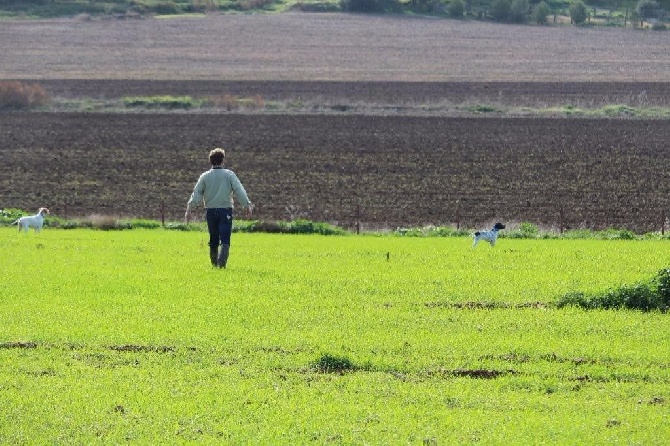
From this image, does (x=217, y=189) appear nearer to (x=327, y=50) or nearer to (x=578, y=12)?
(x=327, y=50)

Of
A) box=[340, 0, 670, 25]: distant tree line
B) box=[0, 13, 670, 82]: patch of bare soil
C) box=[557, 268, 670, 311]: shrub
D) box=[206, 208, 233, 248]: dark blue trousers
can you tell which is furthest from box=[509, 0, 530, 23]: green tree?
box=[557, 268, 670, 311]: shrub

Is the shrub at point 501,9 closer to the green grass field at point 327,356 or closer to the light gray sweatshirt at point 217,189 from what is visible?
the green grass field at point 327,356

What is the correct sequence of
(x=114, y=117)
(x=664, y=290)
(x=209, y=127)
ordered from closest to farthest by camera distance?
(x=664, y=290), (x=209, y=127), (x=114, y=117)

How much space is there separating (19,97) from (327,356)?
68.4m

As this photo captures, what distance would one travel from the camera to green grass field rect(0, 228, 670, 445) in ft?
31.8

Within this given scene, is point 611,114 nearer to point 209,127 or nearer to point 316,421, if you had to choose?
point 209,127

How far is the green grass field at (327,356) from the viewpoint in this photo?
9.70 m

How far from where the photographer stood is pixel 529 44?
120 metres

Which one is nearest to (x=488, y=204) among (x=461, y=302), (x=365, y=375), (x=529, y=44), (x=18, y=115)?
(x=461, y=302)

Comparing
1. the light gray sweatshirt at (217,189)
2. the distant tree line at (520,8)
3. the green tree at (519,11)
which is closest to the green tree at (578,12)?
the distant tree line at (520,8)

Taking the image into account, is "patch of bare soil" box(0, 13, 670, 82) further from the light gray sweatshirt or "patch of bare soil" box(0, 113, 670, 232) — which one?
the light gray sweatshirt

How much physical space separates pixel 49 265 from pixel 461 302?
766 cm

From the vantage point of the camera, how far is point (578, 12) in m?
134

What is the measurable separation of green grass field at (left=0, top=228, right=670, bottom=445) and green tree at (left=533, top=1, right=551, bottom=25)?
388 ft
